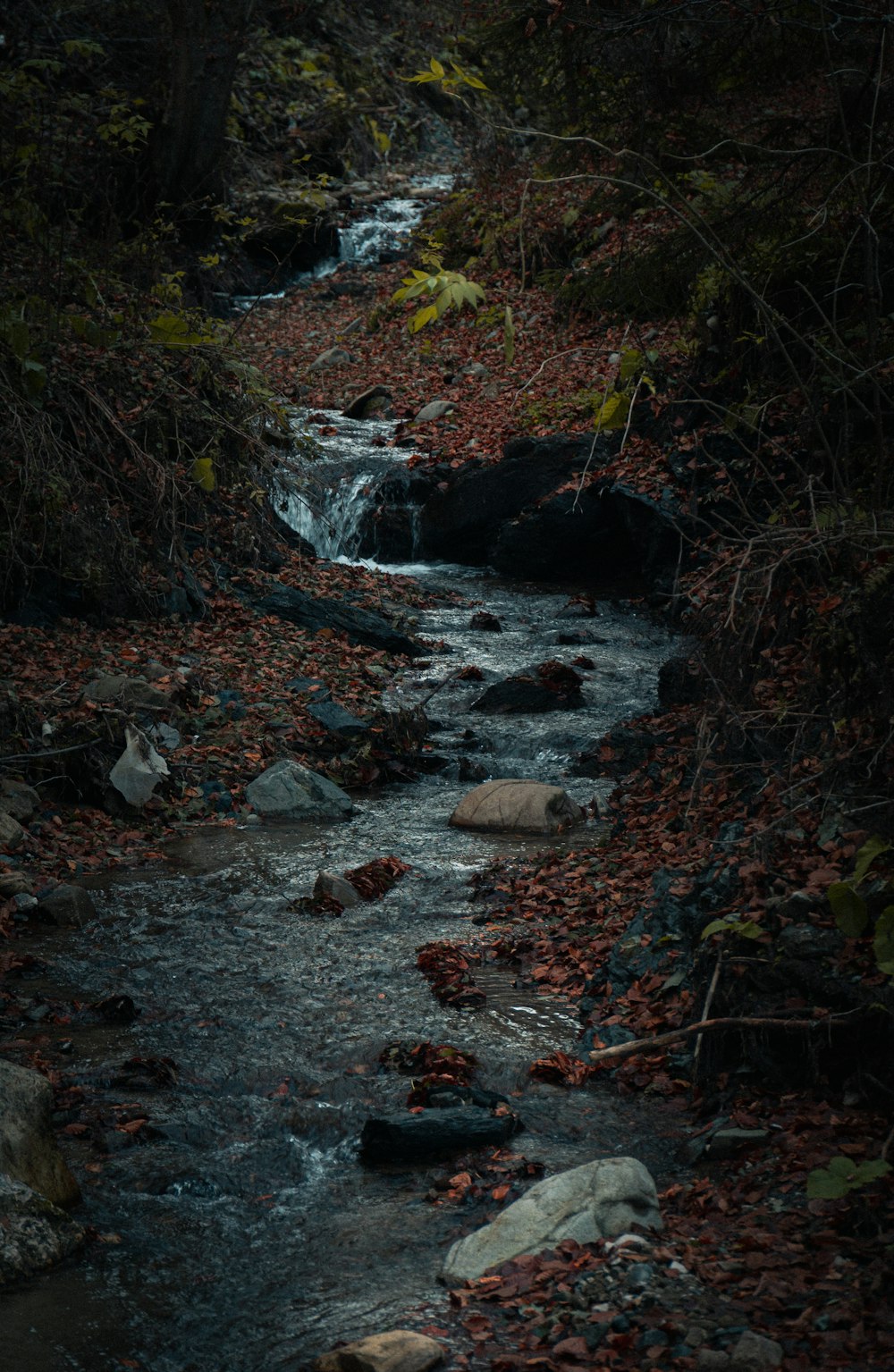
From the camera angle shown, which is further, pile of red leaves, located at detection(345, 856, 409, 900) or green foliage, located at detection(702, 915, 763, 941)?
pile of red leaves, located at detection(345, 856, 409, 900)

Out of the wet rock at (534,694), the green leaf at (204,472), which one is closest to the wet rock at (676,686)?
the wet rock at (534,694)

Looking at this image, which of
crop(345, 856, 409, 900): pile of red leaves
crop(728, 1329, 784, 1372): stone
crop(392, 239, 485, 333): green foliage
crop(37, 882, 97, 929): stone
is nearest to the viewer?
crop(728, 1329, 784, 1372): stone

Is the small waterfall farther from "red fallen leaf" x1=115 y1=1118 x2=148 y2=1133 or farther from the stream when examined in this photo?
"red fallen leaf" x1=115 y1=1118 x2=148 y2=1133

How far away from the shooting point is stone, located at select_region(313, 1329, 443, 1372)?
275cm

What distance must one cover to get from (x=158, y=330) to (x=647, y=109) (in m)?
4.83

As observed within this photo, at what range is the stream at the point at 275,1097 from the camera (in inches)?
121

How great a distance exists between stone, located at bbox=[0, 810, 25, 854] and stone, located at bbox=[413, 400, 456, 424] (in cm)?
937

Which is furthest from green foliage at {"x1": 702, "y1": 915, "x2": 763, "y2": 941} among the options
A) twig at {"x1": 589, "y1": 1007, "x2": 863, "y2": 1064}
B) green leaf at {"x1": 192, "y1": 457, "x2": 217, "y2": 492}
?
green leaf at {"x1": 192, "y1": 457, "x2": 217, "y2": 492}

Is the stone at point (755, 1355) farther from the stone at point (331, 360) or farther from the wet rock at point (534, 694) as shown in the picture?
the stone at point (331, 360)

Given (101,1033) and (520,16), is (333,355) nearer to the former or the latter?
(520,16)

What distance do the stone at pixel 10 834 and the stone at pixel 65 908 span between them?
0.65 meters

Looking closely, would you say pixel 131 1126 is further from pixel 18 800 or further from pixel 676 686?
pixel 676 686

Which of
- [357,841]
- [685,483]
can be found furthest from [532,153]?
[357,841]

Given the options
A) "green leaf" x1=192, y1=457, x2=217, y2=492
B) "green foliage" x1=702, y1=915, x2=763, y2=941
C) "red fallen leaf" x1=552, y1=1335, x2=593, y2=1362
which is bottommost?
"red fallen leaf" x1=552, y1=1335, x2=593, y2=1362
